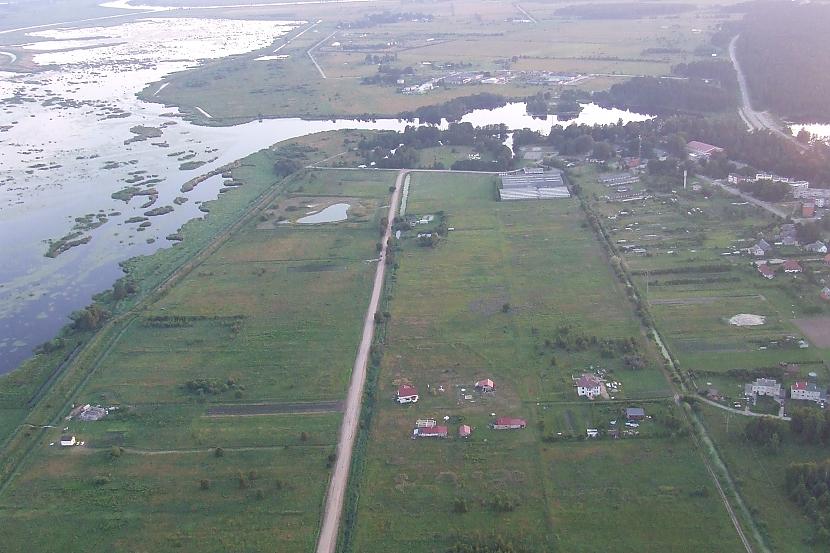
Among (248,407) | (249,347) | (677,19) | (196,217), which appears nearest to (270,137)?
(196,217)

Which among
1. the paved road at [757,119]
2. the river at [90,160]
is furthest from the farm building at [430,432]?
the paved road at [757,119]

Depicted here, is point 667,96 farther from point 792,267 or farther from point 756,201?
point 792,267

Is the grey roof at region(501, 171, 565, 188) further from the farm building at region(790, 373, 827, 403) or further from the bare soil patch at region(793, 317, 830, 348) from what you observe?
the farm building at region(790, 373, 827, 403)

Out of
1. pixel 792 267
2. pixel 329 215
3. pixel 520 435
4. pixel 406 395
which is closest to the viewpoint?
pixel 520 435

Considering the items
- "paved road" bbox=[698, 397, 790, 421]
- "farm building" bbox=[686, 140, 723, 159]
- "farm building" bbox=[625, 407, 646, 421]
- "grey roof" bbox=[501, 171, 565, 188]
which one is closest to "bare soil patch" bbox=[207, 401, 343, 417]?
"farm building" bbox=[625, 407, 646, 421]

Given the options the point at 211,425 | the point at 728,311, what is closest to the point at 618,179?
the point at 728,311

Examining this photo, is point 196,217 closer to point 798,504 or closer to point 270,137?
point 270,137
